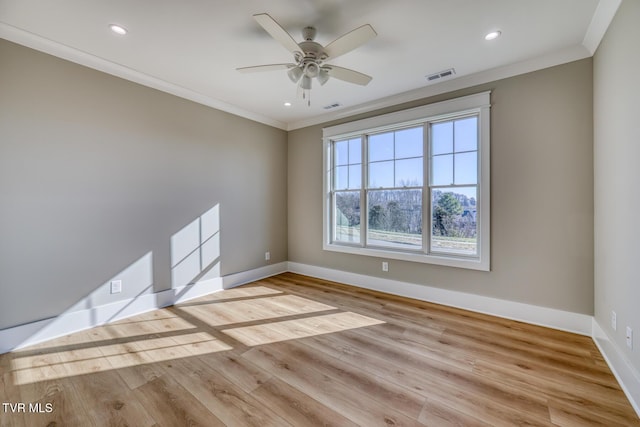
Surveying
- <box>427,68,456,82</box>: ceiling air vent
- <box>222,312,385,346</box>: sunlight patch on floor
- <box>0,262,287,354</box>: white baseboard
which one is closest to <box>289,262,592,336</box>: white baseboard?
<box>222,312,385,346</box>: sunlight patch on floor

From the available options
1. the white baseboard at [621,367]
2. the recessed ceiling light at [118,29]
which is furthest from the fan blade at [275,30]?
the white baseboard at [621,367]

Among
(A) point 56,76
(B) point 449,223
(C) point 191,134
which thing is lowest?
(B) point 449,223

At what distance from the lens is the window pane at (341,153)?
4.35m

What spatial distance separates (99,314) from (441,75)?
466 centimetres

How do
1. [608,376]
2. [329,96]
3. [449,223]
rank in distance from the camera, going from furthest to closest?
[329,96] < [449,223] < [608,376]

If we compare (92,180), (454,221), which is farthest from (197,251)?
(454,221)

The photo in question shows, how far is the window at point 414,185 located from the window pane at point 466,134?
A: 0.04 ft

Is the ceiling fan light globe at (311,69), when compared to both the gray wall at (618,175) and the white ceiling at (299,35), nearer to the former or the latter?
the white ceiling at (299,35)

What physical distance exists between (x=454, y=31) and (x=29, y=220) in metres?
4.18

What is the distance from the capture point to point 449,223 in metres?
3.33

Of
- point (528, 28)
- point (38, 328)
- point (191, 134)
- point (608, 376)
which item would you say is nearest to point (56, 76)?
point (191, 134)

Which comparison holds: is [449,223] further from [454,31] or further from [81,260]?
[81,260]

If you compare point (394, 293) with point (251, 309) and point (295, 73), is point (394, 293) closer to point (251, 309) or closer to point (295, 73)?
point (251, 309)

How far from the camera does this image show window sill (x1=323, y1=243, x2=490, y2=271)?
10.0 feet
